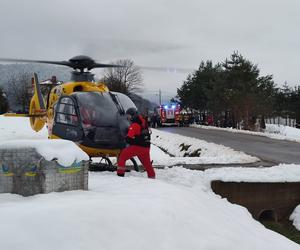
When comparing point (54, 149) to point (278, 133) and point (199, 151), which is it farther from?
point (278, 133)

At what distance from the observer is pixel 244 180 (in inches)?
423

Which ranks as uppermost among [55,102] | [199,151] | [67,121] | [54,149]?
[55,102]

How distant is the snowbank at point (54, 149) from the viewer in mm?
7076

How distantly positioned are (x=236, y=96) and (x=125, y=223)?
41.3 m

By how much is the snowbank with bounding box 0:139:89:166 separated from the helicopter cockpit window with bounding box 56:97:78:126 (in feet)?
15.6

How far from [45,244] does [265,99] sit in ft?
140

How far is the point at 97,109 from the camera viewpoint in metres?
12.3

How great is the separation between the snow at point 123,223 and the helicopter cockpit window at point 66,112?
484cm

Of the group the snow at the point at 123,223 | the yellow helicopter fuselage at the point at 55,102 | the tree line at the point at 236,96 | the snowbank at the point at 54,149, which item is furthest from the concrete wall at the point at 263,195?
the tree line at the point at 236,96

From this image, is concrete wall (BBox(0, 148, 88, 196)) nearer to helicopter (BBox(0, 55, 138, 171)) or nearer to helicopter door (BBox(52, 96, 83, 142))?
helicopter (BBox(0, 55, 138, 171))

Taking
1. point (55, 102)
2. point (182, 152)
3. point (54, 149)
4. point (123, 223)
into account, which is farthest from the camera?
point (182, 152)

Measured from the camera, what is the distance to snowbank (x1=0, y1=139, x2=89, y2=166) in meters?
7.08

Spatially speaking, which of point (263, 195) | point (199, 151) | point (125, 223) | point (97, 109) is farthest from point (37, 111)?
point (125, 223)

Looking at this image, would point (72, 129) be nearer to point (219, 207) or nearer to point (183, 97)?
point (219, 207)
